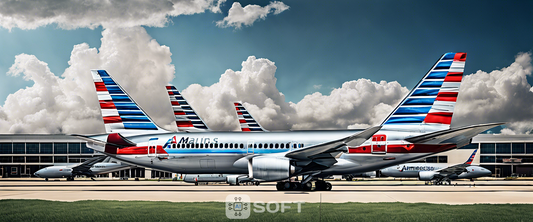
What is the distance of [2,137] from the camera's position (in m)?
89.9

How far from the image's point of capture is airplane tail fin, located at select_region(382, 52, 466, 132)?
88.1ft

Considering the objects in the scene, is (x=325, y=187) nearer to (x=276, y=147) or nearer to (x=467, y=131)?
(x=276, y=147)

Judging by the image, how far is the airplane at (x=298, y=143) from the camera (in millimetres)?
25078

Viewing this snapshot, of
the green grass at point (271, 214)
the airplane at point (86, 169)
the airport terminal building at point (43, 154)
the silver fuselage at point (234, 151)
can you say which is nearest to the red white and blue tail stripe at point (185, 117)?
the silver fuselage at point (234, 151)

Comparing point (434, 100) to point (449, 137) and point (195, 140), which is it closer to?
point (449, 137)

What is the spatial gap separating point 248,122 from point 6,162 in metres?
68.1

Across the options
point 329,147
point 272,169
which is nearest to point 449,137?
point 329,147

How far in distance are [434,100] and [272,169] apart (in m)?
11.3

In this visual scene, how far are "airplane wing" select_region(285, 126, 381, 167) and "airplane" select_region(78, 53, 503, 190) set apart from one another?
0.19 feet

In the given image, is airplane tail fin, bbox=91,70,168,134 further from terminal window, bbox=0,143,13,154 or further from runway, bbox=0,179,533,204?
terminal window, bbox=0,143,13,154

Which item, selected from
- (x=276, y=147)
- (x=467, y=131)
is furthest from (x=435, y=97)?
(x=276, y=147)

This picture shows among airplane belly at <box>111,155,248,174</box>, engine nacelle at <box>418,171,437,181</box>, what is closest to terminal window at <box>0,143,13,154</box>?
airplane belly at <box>111,155,248,174</box>

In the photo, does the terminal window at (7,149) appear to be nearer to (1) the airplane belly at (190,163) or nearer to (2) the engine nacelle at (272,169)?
(1) the airplane belly at (190,163)

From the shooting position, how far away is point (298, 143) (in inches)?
1047
